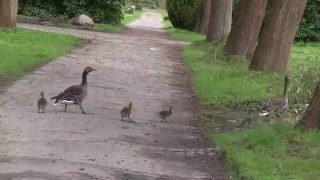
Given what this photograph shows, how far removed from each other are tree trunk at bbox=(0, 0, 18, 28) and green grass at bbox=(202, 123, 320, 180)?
20.7 metres

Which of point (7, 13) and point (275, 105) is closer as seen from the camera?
point (275, 105)

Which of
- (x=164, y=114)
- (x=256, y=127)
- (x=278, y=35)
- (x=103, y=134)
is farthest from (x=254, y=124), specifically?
(x=278, y=35)

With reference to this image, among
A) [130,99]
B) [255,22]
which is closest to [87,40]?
[255,22]

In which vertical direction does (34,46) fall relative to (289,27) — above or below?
below

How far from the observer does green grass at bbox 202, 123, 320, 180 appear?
927cm

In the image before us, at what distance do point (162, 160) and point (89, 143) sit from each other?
1.25 m

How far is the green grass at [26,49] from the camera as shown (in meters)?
19.2

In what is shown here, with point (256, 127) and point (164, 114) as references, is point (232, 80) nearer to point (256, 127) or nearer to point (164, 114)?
point (164, 114)

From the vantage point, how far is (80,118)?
42.3ft

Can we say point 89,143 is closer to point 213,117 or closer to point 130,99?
point 213,117

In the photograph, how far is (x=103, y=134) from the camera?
37.9 ft

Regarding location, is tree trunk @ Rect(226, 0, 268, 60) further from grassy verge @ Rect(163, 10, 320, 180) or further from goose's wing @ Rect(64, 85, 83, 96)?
goose's wing @ Rect(64, 85, 83, 96)

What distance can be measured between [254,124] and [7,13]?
810 inches

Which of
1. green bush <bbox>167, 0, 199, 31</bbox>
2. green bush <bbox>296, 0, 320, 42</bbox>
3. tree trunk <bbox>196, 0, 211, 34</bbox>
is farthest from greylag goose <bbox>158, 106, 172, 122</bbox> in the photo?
green bush <bbox>167, 0, 199, 31</bbox>
